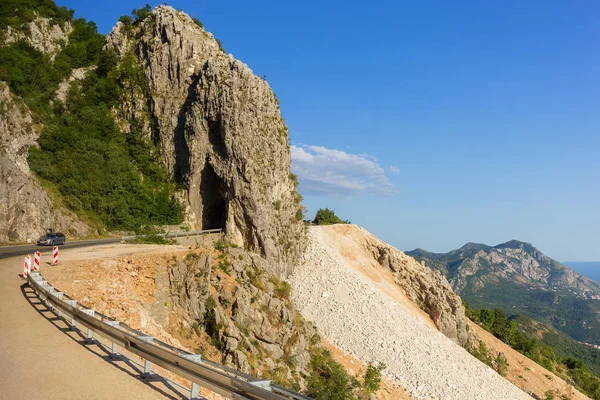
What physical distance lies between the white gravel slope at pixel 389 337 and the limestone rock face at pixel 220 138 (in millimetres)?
3832

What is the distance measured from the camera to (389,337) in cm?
3067

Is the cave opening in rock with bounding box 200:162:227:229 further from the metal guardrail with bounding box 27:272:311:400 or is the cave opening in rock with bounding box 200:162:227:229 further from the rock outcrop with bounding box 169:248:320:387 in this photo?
the metal guardrail with bounding box 27:272:311:400

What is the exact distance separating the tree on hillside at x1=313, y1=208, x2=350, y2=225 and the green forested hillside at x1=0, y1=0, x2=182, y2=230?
20.2 metres

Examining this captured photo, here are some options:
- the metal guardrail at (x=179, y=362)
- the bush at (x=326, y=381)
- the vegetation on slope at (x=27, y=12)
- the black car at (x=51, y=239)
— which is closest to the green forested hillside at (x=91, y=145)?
the vegetation on slope at (x=27, y=12)

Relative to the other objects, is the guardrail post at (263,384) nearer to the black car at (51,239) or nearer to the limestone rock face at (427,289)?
the black car at (51,239)

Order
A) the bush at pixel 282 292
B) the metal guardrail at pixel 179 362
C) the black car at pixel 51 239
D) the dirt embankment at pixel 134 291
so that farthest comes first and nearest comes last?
1. the black car at pixel 51 239
2. the bush at pixel 282 292
3. the dirt embankment at pixel 134 291
4. the metal guardrail at pixel 179 362

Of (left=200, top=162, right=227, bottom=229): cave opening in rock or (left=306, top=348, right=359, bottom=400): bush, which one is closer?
(left=306, top=348, right=359, bottom=400): bush

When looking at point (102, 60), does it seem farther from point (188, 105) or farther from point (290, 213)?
point (290, 213)

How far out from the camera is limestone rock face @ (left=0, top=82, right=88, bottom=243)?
98.1 ft

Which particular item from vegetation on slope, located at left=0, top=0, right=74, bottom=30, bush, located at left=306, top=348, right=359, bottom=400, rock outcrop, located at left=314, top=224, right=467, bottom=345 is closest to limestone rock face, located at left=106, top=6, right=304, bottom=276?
rock outcrop, located at left=314, top=224, right=467, bottom=345

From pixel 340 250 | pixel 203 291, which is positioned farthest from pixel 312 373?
pixel 340 250

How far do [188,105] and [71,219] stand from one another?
48.7 ft

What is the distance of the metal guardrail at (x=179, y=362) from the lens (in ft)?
19.5

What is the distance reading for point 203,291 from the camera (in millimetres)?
17344
